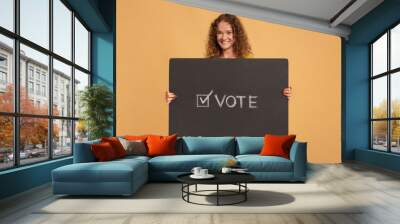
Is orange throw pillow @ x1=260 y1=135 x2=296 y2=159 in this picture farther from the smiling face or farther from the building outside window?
the building outside window

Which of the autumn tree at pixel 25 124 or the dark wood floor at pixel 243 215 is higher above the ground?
the autumn tree at pixel 25 124

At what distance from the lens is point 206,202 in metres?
4.56

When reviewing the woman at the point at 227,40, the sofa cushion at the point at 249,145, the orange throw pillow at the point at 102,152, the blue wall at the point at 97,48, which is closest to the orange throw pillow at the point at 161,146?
the orange throw pillow at the point at 102,152

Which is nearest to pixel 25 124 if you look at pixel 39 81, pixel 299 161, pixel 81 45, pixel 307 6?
pixel 39 81

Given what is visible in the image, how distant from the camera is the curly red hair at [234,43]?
9.12 meters

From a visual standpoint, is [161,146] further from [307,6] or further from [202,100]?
[307,6]

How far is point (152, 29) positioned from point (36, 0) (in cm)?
346

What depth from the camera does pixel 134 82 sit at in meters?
9.04

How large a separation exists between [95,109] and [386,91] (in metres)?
6.23

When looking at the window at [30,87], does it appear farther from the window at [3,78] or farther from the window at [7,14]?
the window at [7,14]

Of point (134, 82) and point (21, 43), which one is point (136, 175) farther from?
point (134, 82)

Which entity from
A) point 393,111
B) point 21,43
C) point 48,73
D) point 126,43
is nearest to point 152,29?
point 126,43

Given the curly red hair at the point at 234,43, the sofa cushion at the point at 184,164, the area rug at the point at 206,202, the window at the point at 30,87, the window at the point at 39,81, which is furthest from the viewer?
the curly red hair at the point at 234,43

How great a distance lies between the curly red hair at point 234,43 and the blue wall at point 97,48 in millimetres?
2274
